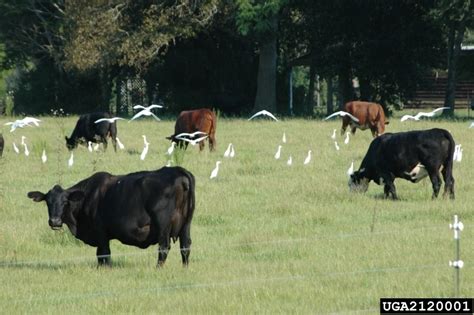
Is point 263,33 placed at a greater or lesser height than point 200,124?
greater

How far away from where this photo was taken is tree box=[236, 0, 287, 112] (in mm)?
46219

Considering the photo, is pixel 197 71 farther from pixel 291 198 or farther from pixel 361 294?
pixel 361 294

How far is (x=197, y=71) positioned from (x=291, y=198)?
114 feet

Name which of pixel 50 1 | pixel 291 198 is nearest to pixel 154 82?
pixel 50 1

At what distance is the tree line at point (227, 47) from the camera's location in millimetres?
47906

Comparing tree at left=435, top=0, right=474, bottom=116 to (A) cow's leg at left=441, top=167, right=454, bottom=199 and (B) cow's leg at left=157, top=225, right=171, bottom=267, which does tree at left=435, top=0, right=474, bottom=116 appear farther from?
(B) cow's leg at left=157, top=225, right=171, bottom=267

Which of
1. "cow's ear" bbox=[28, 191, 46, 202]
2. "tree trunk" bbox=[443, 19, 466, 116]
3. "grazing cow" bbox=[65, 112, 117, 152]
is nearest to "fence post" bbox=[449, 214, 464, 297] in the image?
"cow's ear" bbox=[28, 191, 46, 202]

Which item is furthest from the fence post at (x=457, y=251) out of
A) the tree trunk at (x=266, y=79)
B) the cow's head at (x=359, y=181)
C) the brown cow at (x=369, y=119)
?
the tree trunk at (x=266, y=79)

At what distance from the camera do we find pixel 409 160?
63.4 feet

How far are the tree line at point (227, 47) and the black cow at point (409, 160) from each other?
83.2 feet

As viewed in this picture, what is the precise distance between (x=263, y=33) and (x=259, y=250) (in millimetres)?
34050

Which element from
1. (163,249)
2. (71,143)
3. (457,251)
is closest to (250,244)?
(163,249)

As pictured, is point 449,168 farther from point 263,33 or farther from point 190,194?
point 263,33

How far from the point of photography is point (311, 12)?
1991 inches
